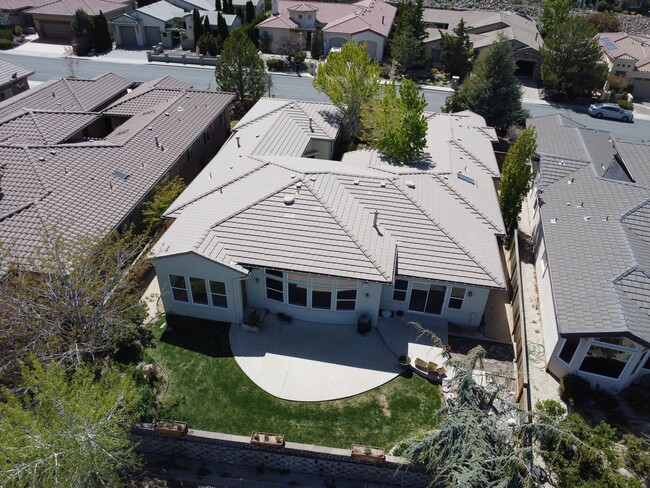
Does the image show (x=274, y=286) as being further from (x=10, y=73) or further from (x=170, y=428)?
(x=10, y=73)

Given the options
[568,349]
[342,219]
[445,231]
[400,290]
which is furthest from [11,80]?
[568,349]

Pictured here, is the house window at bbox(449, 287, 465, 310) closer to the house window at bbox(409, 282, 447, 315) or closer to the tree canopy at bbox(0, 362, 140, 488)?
the house window at bbox(409, 282, 447, 315)

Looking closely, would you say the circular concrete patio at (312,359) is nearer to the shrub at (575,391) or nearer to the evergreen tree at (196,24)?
the shrub at (575,391)

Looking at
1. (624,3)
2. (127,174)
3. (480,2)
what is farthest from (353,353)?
(624,3)

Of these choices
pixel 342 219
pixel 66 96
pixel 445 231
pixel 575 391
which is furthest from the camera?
pixel 66 96

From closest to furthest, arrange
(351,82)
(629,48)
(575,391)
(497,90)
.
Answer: (575,391) < (351,82) < (497,90) < (629,48)

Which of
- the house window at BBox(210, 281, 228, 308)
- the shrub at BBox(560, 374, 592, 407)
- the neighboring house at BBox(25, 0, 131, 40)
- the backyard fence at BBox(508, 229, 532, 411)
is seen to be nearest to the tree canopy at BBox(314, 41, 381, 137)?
the backyard fence at BBox(508, 229, 532, 411)

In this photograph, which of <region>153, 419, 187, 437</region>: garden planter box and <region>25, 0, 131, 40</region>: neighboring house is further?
<region>25, 0, 131, 40</region>: neighboring house

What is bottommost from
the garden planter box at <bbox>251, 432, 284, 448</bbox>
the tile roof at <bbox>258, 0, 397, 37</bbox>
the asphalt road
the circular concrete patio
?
the circular concrete patio
